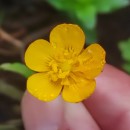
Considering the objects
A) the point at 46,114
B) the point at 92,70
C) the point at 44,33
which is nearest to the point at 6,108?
the point at 44,33

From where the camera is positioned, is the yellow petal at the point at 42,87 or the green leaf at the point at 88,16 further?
the green leaf at the point at 88,16

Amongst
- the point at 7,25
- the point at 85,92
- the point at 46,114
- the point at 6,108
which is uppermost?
the point at 85,92

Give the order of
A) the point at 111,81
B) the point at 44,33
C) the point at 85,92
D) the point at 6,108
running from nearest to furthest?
the point at 85,92 < the point at 111,81 < the point at 6,108 < the point at 44,33

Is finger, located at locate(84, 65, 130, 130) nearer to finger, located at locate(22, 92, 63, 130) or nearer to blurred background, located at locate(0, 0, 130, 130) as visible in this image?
finger, located at locate(22, 92, 63, 130)

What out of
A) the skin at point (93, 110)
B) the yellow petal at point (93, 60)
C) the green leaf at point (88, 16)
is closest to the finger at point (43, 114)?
the skin at point (93, 110)

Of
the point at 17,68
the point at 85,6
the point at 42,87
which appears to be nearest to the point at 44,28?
the point at 85,6

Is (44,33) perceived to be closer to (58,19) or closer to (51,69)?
(58,19)

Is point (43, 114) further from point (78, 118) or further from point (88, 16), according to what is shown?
point (88, 16)

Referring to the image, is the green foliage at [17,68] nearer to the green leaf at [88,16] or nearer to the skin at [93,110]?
the skin at [93,110]
